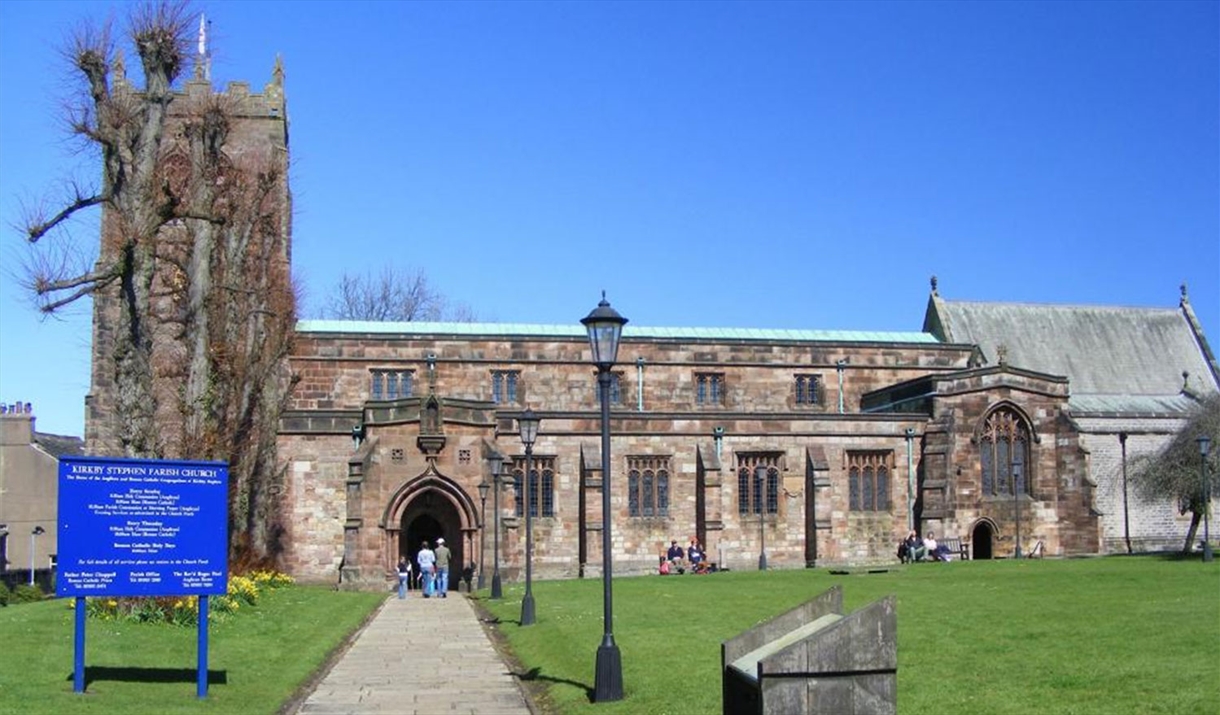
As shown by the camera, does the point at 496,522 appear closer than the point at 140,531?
No

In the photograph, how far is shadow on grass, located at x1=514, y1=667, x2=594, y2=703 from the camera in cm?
1694

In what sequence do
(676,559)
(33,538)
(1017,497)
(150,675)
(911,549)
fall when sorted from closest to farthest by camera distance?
1. (150,675)
2. (676,559)
3. (911,549)
4. (1017,497)
5. (33,538)

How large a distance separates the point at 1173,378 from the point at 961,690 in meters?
53.0

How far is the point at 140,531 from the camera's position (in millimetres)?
16234

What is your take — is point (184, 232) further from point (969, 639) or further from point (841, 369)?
point (969, 639)

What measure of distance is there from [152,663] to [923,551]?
35.1 meters

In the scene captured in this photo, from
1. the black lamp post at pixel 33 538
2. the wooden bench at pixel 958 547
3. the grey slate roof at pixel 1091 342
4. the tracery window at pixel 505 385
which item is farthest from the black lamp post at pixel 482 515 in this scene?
the grey slate roof at pixel 1091 342

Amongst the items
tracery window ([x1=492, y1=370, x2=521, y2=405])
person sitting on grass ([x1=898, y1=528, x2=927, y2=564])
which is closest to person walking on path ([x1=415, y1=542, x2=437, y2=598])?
tracery window ([x1=492, y1=370, x2=521, y2=405])

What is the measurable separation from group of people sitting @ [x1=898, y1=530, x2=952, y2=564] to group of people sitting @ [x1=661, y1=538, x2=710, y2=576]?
745 centimetres

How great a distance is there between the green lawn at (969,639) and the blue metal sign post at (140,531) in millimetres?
4606

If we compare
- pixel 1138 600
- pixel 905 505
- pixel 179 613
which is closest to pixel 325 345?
pixel 905 505

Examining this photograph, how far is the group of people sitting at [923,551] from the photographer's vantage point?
48.4 metres

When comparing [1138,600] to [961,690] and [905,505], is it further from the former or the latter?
[905,505]

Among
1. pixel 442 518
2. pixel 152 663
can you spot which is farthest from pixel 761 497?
pixel 152 663
